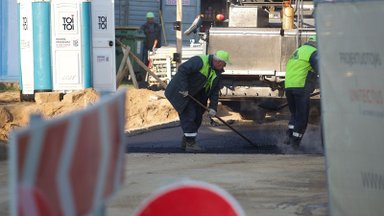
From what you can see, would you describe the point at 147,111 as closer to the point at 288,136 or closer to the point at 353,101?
the point at 288,136

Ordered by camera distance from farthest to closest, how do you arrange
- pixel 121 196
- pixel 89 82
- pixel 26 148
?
pixel 89 82 < pixel 121 196 < pixel 26 148

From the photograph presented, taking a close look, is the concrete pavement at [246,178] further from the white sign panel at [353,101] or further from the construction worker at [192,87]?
the white sign panel at [353,101]

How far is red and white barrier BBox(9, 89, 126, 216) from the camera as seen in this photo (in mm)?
2307

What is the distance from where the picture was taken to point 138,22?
2850 centimetres

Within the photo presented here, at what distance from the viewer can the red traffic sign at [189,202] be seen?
3.24 meters

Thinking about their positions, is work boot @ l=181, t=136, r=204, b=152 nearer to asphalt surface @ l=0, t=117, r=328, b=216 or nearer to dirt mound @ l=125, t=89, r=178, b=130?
asphalt surface @ l=0, t=117, r=328, b=216

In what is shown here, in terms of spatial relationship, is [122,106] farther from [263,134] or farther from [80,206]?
[263,134]

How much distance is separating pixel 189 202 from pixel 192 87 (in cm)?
870

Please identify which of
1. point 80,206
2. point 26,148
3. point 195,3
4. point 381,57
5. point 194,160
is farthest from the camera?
point 195,3

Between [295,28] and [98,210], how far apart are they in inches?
434

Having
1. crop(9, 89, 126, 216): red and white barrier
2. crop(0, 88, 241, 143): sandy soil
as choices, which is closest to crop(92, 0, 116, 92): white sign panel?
crop(0, 88, 241, 143): sandy soil

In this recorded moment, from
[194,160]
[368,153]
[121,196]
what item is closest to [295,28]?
[194,160]

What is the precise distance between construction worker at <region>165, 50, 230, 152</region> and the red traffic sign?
27.4 feet

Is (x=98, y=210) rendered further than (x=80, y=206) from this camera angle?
Yes
